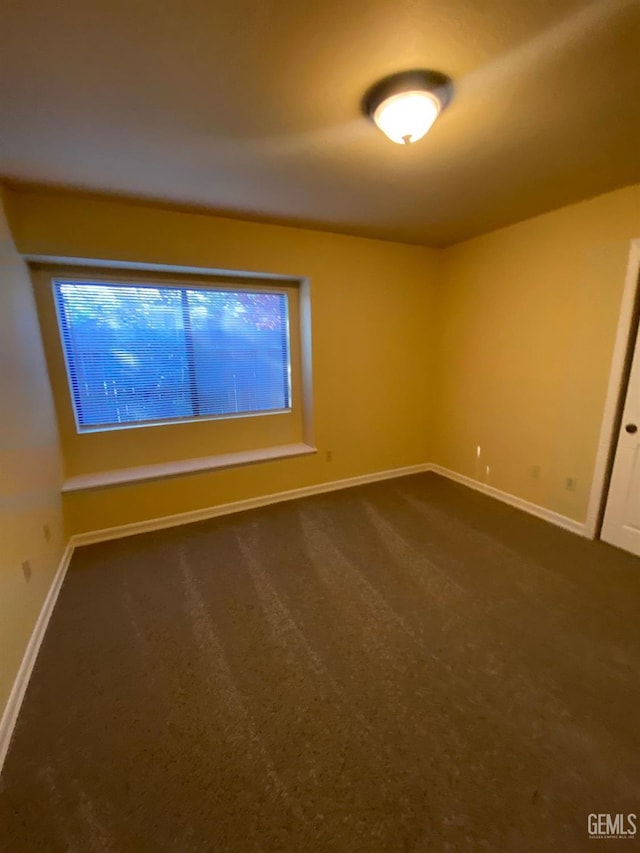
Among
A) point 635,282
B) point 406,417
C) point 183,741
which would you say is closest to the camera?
point 183,741

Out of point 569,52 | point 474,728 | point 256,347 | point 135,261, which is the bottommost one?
point 474,728

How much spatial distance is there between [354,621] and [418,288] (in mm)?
3270

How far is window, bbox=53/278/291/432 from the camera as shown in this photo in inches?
107

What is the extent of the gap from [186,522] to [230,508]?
0.40 m

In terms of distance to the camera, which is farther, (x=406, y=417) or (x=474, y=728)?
(x=406, y=417)

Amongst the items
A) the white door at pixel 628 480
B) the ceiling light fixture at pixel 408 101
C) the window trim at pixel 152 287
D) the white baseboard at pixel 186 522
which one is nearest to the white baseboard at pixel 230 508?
the white baseboard at pixel 186 522

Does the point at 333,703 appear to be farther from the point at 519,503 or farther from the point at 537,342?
the point at 537,342

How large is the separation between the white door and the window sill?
2450mm

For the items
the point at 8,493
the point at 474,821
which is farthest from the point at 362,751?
the point at 8,493

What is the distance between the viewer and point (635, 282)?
90.7 inches

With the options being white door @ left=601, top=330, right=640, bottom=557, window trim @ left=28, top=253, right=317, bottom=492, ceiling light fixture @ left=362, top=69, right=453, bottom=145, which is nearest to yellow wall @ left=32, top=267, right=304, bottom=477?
window trim @ left=28, top=253, right=317, bottom=492

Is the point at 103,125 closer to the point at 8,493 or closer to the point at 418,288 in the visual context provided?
the point at 8,493

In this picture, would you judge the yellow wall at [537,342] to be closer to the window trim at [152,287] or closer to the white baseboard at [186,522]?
the white baseboard at [186,522]

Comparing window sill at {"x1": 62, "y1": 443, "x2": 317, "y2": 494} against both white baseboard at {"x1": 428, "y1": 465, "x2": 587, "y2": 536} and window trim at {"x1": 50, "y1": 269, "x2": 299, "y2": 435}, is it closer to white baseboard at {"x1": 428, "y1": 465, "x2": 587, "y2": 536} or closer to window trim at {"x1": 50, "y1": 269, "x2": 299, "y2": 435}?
window trim at {"x1": 50, "y1": 269, "x2": 299, "y2": 435}
